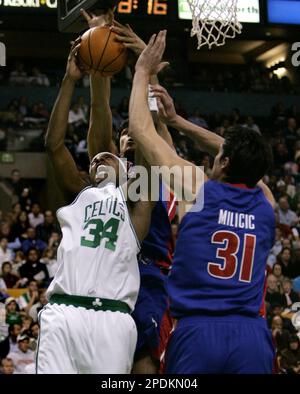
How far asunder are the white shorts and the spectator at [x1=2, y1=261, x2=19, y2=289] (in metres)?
6.59

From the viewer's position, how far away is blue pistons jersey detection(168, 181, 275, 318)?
11.6 feet

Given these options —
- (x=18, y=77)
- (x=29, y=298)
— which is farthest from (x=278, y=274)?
(x=18, y=77)

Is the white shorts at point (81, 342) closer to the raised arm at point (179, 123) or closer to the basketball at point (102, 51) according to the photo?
the raised arm at point (179, 123)

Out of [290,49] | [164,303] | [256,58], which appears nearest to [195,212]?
[164,303]

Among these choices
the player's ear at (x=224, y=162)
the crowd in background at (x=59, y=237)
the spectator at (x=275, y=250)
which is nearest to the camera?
the player's ear at (x=224, y=162)

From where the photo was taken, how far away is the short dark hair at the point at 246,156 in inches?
143

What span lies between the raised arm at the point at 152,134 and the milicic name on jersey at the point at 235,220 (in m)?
0.16

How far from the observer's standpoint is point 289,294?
10.4m

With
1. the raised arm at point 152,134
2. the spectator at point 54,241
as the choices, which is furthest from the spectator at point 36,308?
the raised arm at point 152,134

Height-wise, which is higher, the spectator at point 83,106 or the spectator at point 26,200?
the spectator at point 83,106

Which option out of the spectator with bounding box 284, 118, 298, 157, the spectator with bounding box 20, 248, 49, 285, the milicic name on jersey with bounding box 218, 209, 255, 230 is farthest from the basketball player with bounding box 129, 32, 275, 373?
the spectator with bounding box 284, 118, 298, 157

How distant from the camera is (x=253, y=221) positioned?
3.65m

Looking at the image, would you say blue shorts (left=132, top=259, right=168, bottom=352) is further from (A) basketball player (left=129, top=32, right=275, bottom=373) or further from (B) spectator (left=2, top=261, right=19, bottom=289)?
(B) spectator (left=2, top=261, right=19, bottom=289)

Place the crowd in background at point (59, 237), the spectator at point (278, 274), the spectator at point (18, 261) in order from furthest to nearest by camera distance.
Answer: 1. the spectator at point (18, 261)
2. the spectator at point (278, 274)
3. the crowd in background at point (59, 237)
